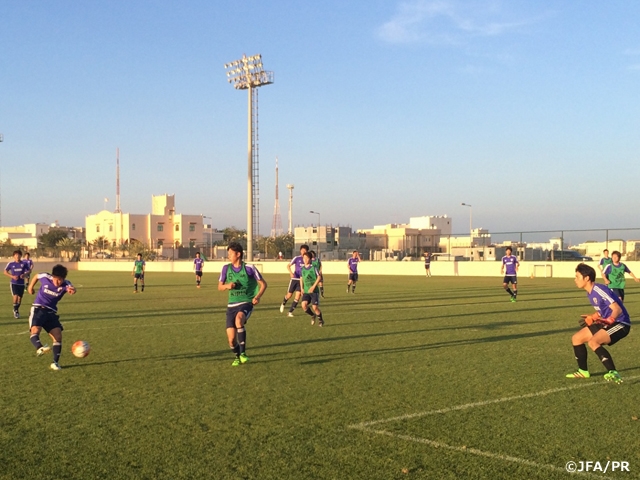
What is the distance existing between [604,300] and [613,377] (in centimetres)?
111

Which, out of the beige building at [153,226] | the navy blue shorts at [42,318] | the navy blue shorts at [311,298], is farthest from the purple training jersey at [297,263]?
the beige building at [153,226]

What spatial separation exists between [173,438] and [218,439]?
432 mm

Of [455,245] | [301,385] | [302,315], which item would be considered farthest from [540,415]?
[455,245]

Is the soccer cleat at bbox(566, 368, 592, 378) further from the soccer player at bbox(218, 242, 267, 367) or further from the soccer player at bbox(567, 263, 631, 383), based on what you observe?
the soccer player at bbox(218, 242, 267, 367)

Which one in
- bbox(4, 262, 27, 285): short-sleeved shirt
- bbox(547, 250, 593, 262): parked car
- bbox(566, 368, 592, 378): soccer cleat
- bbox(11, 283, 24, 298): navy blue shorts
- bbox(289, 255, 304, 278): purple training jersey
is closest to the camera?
bbox(566, 368, 592, 378): soccer cleat

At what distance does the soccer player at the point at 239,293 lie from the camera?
10242mm

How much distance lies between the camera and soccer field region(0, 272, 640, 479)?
18.4ft

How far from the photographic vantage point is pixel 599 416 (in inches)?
276

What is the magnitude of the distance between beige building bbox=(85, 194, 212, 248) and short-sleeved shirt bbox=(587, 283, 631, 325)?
108 metres

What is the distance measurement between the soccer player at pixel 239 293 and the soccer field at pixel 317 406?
17.5 inches

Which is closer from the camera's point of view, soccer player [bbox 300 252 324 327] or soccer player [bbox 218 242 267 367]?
soccer player [bbox 218 242 267 367]

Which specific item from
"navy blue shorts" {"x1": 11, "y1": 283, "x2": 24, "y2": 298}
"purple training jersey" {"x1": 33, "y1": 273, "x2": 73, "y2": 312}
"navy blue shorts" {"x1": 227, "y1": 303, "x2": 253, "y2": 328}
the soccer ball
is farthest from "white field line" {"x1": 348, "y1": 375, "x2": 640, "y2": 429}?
"navy blue shorts" {"x1": 11, "y1": 283, "x2": 24, "y2": 298}

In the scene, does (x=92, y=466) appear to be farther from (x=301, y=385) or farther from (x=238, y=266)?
(x=238, y=266)

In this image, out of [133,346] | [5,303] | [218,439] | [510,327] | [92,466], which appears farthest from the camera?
[5,303]
